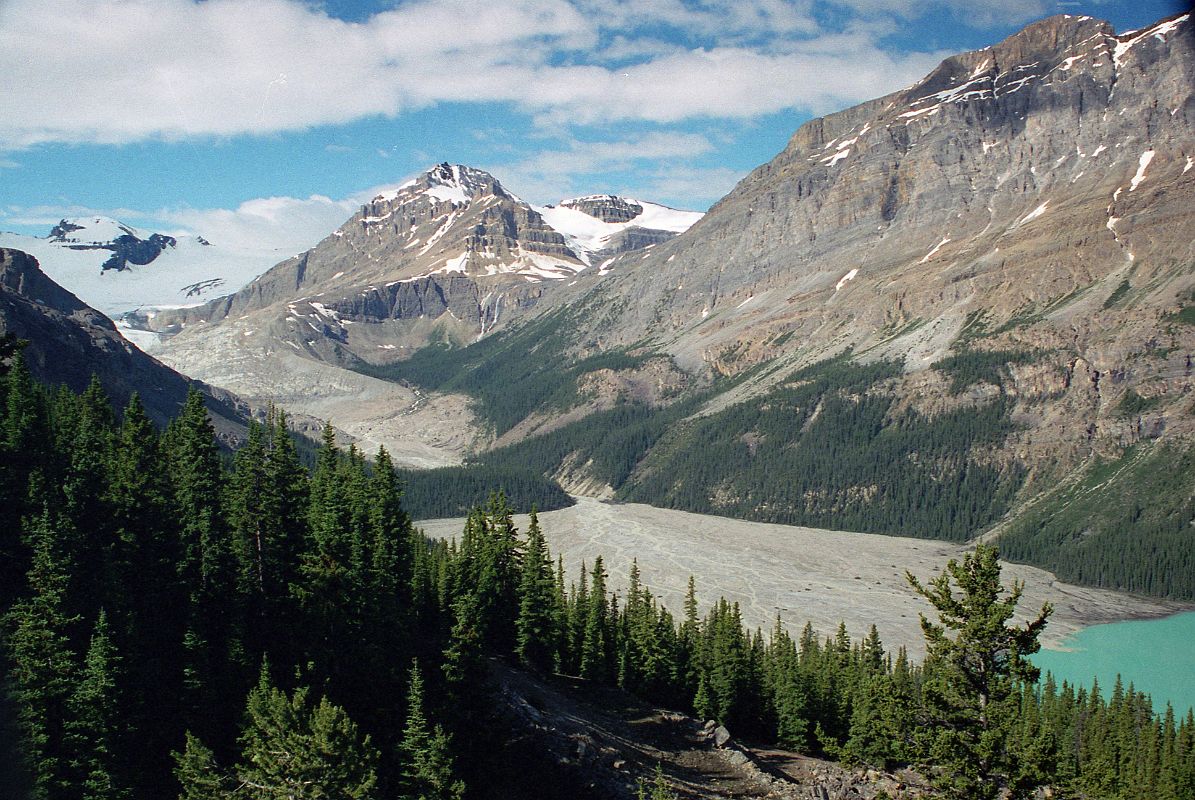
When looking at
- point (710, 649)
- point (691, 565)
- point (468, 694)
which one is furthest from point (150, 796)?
point (691, 565)

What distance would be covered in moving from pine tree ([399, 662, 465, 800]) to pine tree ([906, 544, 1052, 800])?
61.4 feet

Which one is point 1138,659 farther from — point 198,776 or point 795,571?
point 198,776

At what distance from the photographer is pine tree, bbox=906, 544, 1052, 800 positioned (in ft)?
58.6

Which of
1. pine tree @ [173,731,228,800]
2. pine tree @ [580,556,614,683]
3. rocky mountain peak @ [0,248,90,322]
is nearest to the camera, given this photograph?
pine tree @ [173,731,228,800]

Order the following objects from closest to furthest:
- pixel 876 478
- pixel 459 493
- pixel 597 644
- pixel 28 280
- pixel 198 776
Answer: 1. pixel 198 776
2. pixel 597 644
3. pixel 876 478
4. pixel 28 280
5. pixel 459 493

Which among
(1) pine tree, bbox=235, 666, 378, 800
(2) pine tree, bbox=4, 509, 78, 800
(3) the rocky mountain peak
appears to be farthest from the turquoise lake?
(3) the rocky mountain peak

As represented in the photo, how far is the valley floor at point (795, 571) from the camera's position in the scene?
108 m

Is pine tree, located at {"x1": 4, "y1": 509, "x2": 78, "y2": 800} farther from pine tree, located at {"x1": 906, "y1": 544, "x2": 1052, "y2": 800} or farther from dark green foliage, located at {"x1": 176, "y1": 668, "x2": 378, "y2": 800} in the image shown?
pine tree, located at {"x1": 906, "y1": 544, "x2": 1052, "y2": 800}

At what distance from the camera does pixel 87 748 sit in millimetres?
26812

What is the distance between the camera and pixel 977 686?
723 inches

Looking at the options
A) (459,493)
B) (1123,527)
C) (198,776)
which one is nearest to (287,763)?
(198,776)

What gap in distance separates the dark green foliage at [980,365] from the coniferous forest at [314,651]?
130570mm

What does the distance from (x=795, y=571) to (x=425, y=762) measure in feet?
347

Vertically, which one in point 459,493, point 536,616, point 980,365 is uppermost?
point 980,365
